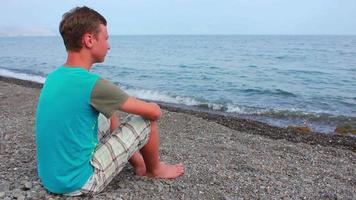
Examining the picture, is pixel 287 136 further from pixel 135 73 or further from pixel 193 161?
pixel 135 73

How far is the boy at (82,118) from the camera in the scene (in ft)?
12.5

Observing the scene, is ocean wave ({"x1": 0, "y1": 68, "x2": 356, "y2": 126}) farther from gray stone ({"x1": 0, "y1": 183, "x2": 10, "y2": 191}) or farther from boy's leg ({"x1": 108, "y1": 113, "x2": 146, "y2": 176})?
gray stone ({"x1": 0, "y1": 183, "x2": 10, "y2": 191})

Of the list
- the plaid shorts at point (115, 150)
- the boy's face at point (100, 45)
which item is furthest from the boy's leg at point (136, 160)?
the boy's face at point (100, 45)

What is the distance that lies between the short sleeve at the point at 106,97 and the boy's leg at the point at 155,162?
0.70m

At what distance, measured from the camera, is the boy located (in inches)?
150

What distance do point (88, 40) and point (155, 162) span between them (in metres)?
1.70

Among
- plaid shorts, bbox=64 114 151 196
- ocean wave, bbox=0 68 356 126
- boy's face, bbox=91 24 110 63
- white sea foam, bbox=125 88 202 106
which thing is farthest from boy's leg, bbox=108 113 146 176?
white sea foam, bbox=125 88 202 106

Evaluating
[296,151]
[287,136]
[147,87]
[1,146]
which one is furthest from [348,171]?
[147,87]

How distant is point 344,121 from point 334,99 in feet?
16.8

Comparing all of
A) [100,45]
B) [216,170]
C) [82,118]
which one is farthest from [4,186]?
[216,170]

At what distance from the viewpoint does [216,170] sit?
567 cm

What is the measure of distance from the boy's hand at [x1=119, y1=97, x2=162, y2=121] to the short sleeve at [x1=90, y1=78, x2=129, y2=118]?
0.07 metres

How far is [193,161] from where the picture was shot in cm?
605

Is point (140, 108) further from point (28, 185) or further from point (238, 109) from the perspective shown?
point (238, 109)
